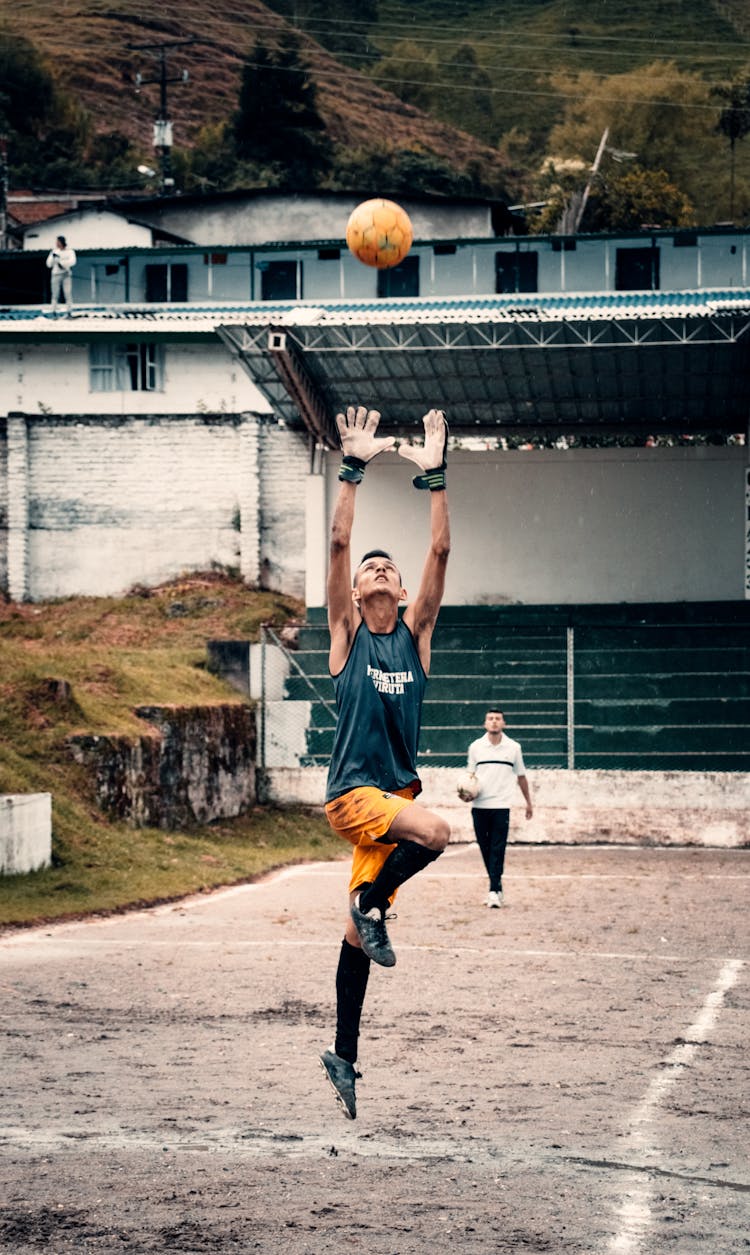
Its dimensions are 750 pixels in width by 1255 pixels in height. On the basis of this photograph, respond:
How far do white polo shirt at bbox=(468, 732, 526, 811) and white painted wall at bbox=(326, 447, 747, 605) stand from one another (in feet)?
65.5

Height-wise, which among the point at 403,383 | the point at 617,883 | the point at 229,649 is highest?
the point at 403,383

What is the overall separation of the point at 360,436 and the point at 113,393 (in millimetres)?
36447

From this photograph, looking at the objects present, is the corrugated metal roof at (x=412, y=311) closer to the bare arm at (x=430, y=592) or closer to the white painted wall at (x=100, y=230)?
the white painted wall at (x=100, y=230)

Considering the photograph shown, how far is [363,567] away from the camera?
25.4 feet

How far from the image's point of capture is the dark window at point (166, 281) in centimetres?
4962

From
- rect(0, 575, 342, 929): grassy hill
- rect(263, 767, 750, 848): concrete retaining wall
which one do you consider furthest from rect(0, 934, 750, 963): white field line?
rect(263, 767, 750, 848): concrete retaining wall

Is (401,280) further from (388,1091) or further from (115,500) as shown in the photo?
(388,1091)

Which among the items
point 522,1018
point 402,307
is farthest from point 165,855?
point 402,307

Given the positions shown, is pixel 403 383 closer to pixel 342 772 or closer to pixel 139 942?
pixel 139 942

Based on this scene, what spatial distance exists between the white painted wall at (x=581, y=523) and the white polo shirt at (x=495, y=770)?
19971mm

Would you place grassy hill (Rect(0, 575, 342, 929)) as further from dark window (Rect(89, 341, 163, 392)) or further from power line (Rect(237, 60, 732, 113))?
power line (Rect(237, 60, 732, 113))

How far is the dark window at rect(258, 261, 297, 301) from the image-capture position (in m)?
49.0

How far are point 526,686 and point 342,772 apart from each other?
20.9 metres

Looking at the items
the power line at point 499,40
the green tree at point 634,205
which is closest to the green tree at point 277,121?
the green tree at point 634,205
